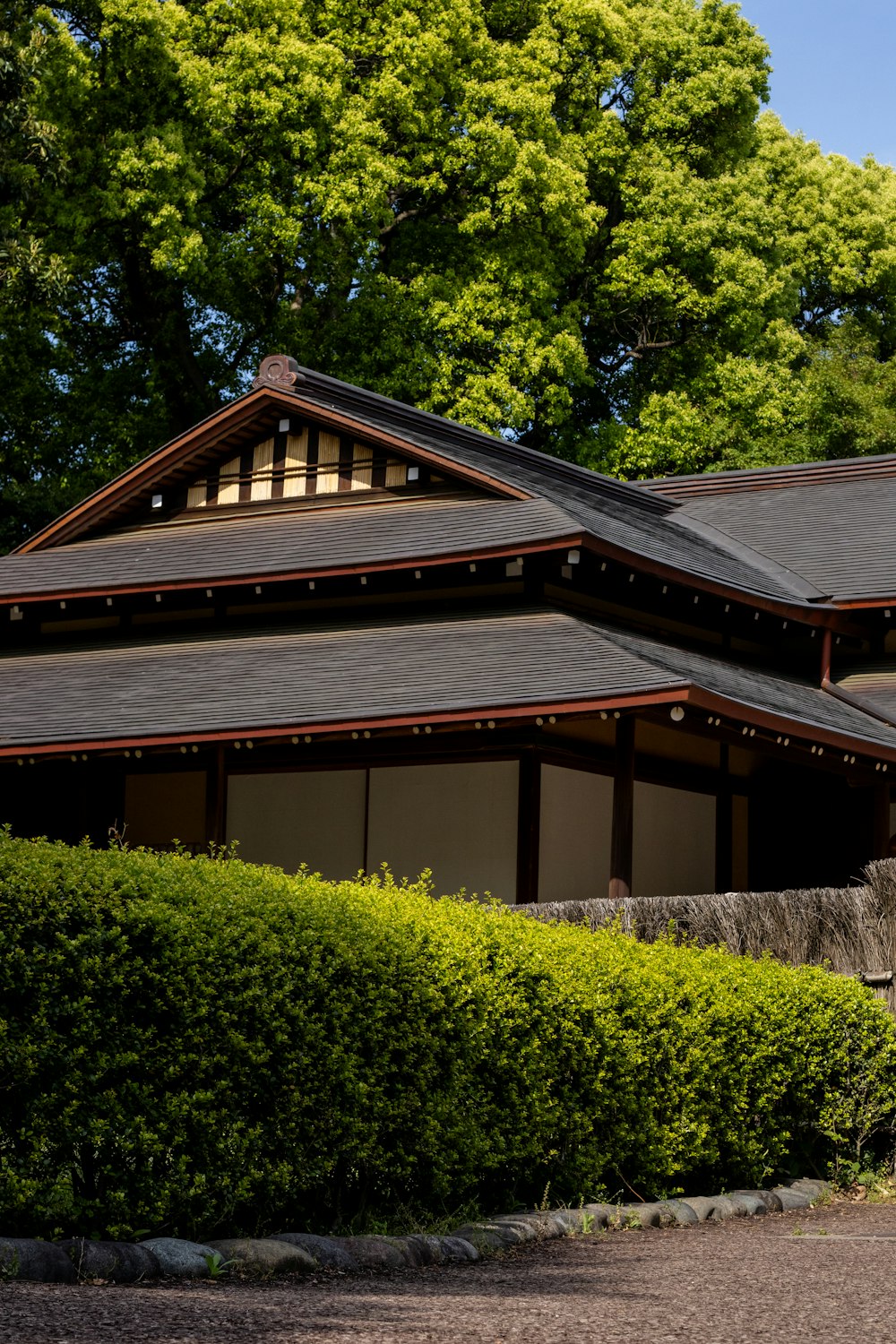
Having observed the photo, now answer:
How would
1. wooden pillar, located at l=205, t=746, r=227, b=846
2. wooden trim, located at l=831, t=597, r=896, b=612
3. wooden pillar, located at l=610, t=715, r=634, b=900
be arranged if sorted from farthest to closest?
wooden trim, located at l=831, t=597, r=896, b=612, wooden pillar, located at l=205, t=746, r=227, b=846, wooden pillar, located at l=610, t=715, r=634, b=900

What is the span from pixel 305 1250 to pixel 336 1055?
921mm

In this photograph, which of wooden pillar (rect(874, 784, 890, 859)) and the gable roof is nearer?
wooden pillar (rect(874, 784, 890, 859))

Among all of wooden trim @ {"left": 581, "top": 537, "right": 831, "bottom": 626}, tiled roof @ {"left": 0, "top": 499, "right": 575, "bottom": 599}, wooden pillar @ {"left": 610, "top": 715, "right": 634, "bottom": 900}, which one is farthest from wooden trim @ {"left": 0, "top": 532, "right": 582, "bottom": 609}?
wooden pillar @ {"left": 610, "top": 715, "right": 634, "bottom": 900}

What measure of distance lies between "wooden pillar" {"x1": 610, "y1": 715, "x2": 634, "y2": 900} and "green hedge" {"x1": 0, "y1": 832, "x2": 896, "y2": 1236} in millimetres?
4174

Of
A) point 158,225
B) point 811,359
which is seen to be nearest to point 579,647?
point 158,225

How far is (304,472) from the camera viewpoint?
69.5 ft

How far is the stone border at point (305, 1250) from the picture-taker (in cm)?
611

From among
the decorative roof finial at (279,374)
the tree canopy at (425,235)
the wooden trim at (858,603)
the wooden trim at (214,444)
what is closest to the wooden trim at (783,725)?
the wooden trim at (858,603)

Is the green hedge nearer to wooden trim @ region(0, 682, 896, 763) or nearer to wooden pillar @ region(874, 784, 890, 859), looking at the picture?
wooden trim @ region(0, 682, 896, 763)

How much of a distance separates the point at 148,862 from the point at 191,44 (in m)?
30.9

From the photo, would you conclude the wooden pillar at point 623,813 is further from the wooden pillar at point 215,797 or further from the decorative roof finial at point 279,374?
the decorative roof finial at point 279,374

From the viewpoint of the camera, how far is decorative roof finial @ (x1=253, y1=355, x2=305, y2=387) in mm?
20562

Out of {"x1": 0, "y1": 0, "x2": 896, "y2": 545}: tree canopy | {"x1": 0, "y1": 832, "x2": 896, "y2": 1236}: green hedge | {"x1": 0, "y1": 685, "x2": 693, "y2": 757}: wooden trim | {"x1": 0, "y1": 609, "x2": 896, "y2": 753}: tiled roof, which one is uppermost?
{"x1": 0, "y1": 0, "x2": 896, "y2": 545}: tree canopy

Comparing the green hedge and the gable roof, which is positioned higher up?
the gable roof
